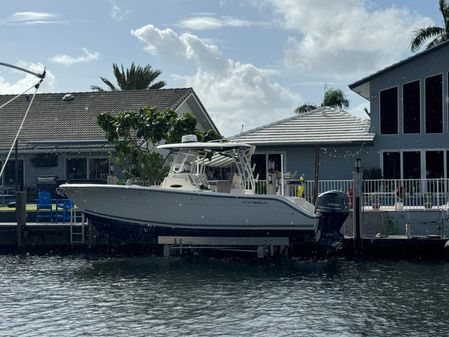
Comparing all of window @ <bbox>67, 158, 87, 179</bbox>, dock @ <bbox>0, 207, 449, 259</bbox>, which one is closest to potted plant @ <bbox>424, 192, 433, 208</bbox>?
dock @ <bbox>0, 207, 449, 259</bbox>

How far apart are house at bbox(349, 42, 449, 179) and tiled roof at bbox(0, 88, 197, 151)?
10839 millimetres

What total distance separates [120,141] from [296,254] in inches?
399

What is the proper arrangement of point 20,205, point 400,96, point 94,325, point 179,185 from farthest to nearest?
point 400,96, point 20,205, point 179,185, point 94,325

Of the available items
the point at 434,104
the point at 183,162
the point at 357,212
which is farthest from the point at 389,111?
the point at 183,162

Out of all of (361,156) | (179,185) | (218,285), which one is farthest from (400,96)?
(218,285)

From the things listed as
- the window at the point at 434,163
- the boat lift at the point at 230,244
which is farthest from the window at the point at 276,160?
the boat lift at the point at 230,244

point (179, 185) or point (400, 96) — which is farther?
point (400, 96)

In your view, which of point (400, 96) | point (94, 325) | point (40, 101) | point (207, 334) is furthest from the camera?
point (40, 101)

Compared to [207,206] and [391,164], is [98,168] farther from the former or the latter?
[391,164]

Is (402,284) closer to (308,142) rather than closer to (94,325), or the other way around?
(94,325)

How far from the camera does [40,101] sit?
1593 inches

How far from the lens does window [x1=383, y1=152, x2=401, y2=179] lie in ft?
97.7

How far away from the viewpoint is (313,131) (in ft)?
103

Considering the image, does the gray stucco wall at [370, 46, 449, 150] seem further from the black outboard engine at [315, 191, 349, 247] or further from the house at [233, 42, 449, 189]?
the black outboard engine at [315, 191, 349, 247]
